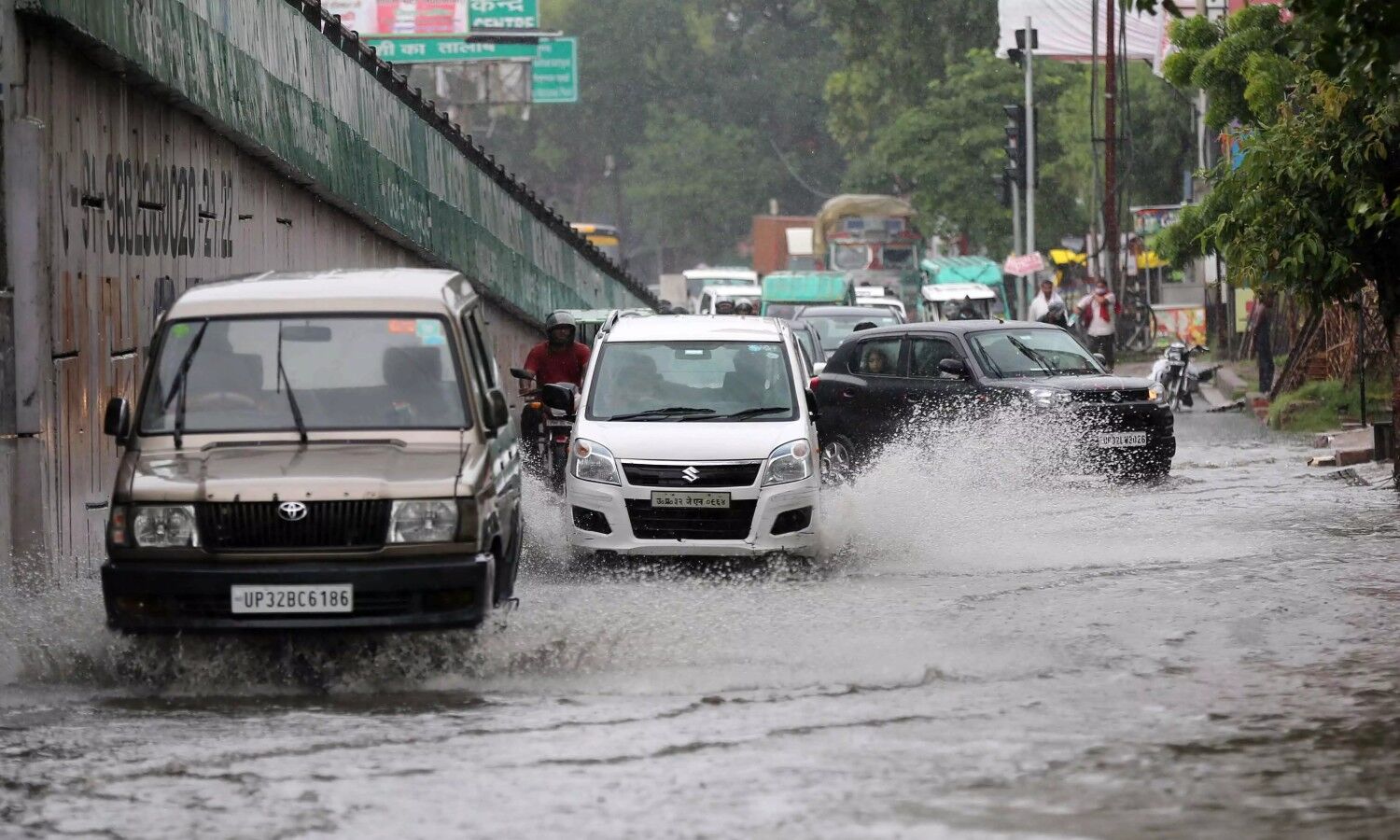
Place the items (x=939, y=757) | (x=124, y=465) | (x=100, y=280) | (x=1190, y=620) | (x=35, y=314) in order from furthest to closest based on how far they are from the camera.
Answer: (x=100, y=280) < (x=35, y=314) < (x=1190, y=620) < (x=124, y=465) < (x=939, y=757)

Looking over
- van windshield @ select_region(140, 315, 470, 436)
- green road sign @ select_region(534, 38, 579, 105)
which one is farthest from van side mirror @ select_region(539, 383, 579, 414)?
green road sign @ select_region(534, 38, 579, 105)

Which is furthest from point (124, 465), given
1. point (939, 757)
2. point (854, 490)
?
point (854, 490)

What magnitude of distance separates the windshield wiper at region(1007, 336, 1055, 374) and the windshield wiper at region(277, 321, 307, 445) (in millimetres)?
10435

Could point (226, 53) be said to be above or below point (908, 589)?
above

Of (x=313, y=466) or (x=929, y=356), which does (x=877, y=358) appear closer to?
(x=929, y=356)

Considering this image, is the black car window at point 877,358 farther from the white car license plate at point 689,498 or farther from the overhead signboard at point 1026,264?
the overhead signboard at point 1026,264

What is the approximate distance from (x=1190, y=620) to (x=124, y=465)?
17.2 ft

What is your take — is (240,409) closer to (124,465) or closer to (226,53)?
(124,465)

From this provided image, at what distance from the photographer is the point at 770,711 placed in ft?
27.5

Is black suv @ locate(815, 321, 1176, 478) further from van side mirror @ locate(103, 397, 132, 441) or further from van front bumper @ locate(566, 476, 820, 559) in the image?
van side mirror @ locate(103, 397, 132, 441)

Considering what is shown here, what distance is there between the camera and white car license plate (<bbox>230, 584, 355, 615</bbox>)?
8719 mm

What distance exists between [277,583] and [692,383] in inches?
209

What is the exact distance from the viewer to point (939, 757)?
24.7 feet

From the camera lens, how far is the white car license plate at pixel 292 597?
28.6ft
